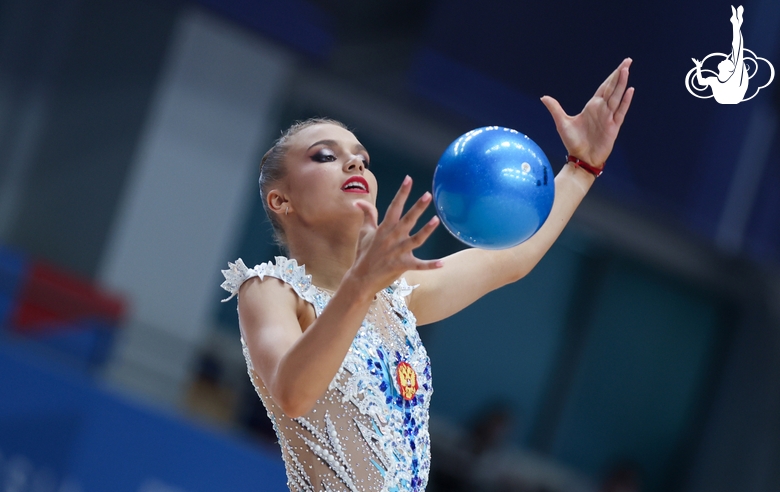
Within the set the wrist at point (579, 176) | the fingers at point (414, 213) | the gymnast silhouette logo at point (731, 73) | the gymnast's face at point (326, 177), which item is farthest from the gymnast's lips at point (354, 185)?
the gymnast silhouette logo at point (731, 73)

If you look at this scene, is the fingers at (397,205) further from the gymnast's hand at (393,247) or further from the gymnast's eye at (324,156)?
the gymnast's eye at (324,156)

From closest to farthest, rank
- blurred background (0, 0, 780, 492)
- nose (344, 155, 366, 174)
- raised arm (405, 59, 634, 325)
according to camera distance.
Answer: nose (344, 155, 366, 174), raised arm (405, 59, 634, 325), blurred background (0, 0, 780, 492)

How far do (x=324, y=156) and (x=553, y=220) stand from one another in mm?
533

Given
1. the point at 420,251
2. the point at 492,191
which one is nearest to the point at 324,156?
the point at 492,191

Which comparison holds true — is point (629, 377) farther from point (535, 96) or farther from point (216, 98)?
point (535, 96)

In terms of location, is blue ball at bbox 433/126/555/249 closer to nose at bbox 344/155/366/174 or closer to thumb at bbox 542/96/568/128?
nose at bbox 344/155/366/174

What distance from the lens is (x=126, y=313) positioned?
5.29 m

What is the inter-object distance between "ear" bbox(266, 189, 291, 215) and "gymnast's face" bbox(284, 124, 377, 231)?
1cm

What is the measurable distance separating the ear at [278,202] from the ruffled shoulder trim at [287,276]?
0.49 ft

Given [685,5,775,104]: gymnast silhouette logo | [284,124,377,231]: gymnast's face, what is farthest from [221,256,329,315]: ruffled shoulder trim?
[685,5,775,104]: gymnast silhouette logo

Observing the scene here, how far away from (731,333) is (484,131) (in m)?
7.68

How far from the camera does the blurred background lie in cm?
359

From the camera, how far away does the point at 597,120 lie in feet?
6.69

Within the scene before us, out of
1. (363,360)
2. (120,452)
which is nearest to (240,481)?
(120,452)
